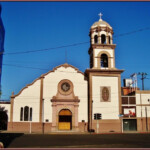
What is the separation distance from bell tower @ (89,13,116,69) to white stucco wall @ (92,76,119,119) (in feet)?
7.90

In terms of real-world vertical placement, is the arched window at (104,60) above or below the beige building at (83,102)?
above

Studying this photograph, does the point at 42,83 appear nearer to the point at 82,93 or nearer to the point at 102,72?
the point at 82,93

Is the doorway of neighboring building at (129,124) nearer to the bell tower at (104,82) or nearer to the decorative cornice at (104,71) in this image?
the bell tower at (104,82)

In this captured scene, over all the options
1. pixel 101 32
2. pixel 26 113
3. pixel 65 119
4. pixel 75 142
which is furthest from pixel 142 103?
pixel 75 142

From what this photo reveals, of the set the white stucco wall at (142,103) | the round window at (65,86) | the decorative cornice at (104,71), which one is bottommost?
the white stucco wall at (142,103)

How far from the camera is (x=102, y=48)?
43.9 metres

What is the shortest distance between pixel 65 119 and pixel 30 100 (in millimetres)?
7074

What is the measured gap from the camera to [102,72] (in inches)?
1674

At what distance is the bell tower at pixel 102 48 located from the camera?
43.5m

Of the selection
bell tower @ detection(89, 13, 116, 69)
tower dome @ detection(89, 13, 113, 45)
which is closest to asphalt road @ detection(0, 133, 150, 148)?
bell tower @ detection(89, 13, 116, 69)

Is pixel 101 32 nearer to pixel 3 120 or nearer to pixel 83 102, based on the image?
pixel 83 102

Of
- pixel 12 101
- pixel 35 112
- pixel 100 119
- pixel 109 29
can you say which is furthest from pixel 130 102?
pixel 12 101

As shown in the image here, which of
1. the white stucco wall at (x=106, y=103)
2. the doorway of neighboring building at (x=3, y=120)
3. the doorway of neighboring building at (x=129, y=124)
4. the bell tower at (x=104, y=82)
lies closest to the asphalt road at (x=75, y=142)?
the bell tower at (x=104, y=82)

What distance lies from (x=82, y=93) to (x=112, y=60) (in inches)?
321
